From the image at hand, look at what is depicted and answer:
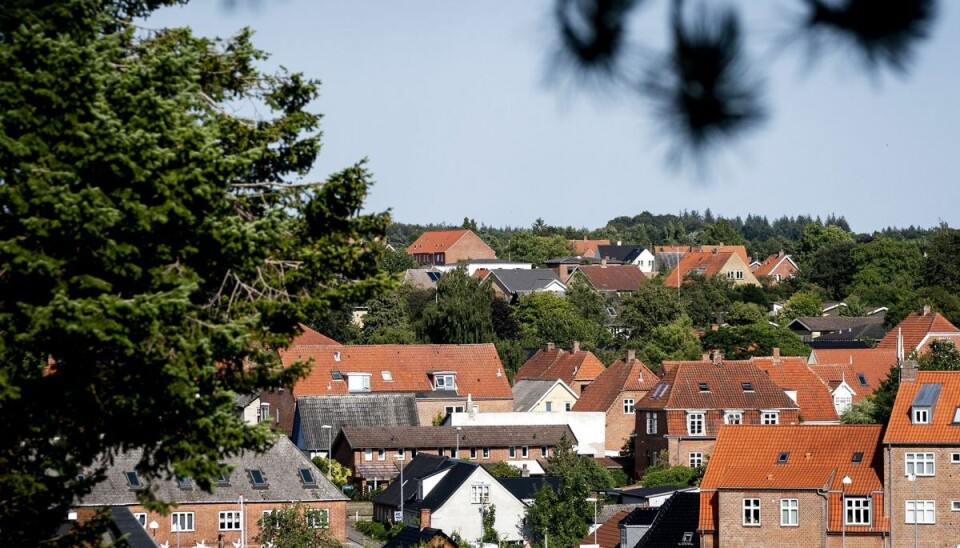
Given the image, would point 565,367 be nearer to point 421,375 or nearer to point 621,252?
point 421,375

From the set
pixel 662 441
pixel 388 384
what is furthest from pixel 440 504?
pixel 388 384

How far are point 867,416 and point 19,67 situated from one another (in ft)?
148

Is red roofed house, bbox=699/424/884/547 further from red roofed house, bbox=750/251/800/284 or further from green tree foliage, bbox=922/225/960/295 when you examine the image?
red roofed house, bbox=750/251/800/284

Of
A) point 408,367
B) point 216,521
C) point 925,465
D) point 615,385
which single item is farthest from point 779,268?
point 216,521

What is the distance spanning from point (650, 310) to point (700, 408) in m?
28.7

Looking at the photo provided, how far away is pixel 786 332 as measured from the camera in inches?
2955

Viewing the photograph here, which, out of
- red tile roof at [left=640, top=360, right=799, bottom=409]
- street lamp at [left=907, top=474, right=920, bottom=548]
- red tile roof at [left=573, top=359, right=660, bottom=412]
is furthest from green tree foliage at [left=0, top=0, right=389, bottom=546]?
red tile roof at [left=573, top=359, right=660, bottom=412]

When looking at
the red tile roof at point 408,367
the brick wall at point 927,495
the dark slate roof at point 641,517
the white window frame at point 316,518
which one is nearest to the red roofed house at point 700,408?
the red tile roof at point 408,367

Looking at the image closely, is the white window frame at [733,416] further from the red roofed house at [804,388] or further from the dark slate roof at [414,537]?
the dark slate roof at [414,537]

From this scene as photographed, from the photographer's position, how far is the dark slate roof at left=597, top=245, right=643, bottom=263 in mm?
132875

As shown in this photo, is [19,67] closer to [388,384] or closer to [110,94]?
[110,94]

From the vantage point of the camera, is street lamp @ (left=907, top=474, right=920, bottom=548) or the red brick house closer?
street lamp @ (left=907, top=474, right=920, bottom=548)

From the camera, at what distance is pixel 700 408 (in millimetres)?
53438

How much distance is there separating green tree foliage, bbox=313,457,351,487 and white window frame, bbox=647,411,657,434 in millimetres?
10560
